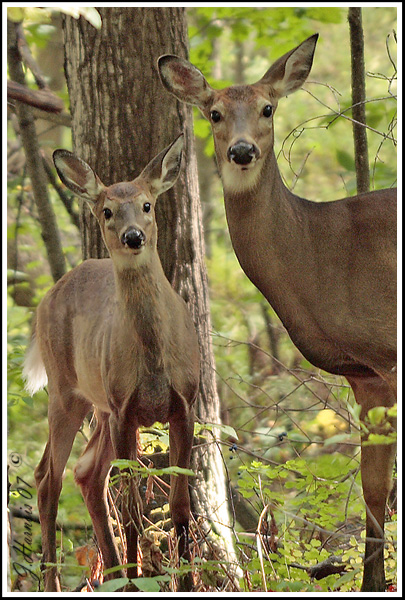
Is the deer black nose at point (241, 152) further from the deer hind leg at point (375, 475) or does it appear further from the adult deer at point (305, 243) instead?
the deer hind leg at point (375, 475)

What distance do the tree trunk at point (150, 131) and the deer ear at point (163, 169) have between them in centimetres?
73

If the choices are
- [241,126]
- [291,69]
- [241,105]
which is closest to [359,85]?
[291,69]

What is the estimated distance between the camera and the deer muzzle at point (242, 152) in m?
3.95

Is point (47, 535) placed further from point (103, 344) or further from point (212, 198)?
point (212, 198)

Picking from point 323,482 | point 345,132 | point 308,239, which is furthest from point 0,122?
point 345,132

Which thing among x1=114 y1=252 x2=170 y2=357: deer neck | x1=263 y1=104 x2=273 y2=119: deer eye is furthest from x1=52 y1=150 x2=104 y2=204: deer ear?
x1=263 y1=104 x2=273 y2=119: deer eye

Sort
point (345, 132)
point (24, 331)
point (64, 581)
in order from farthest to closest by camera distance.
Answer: point (345, 132) → point (24, 331) → point (64, 581)

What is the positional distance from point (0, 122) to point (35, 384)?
1.67m

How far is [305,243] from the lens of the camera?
448 centimetres

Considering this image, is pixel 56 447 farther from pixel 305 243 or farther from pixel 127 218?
pixel 305 243

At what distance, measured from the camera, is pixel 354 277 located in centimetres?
440

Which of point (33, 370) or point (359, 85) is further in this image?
point (359, 85)

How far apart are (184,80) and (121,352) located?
59.0 inches

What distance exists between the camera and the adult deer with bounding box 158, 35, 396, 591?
4.27 metres
